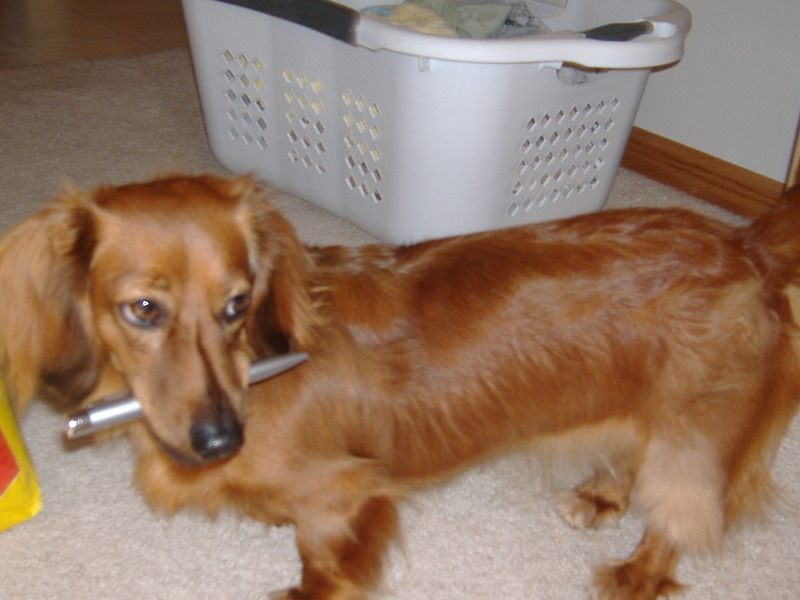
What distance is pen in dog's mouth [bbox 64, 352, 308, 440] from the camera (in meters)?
1.18

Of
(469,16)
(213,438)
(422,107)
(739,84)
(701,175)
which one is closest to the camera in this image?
(213,438)

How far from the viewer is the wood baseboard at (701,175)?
252cm

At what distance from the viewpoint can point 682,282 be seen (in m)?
1.28

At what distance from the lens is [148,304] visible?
43.7 inches

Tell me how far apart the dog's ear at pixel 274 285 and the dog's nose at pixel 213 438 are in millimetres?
170

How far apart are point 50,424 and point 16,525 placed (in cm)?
26

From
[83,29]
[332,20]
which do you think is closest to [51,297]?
[332,20]

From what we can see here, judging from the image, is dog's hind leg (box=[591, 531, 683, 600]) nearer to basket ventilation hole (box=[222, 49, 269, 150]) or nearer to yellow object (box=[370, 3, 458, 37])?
yellow object (box=[370, 3, 458, 37])

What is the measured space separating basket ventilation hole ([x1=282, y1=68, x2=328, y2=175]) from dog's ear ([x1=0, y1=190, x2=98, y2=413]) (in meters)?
1.07

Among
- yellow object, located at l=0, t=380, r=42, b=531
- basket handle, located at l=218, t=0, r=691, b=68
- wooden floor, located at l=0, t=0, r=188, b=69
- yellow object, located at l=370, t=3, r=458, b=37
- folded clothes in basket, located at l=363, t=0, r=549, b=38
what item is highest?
basket handle, located at l=218, t=0, r=691, b=68

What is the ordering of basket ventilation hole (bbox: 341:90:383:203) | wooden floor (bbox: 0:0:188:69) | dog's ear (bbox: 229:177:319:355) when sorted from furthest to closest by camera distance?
wooden floor (bbox: 0:0:188:69) → basket ventilation hole (bbox: 341:90:383:203) → dog's ear (bbox: 229:177:319:355)

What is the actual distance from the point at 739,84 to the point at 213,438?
2071 mm

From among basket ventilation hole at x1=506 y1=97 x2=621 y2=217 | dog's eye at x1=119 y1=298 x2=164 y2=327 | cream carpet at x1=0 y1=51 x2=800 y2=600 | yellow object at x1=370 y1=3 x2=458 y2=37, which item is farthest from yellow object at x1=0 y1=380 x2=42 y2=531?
yellow object at x1=370 y1=3 x2=458 y2=37

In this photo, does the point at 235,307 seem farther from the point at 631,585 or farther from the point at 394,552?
the point at 631,585
